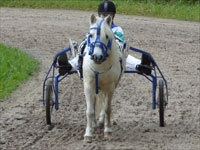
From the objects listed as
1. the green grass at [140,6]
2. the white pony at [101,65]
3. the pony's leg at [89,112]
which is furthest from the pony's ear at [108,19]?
the green grass at [140,6]

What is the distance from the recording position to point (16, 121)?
7676mm

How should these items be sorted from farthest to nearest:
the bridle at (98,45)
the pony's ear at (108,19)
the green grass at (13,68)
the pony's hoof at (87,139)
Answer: the green grass at (13,68) < the pony's hoof at (87,139) < the pony's ear at (108,19) < the bridle at (98,45)

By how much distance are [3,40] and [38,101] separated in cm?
672

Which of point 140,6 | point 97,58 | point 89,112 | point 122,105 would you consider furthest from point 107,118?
point 140,6

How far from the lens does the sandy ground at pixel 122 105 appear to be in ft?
22.0

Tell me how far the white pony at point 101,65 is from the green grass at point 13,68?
9.24 feet

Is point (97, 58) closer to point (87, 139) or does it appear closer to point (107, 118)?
point (87, 139)

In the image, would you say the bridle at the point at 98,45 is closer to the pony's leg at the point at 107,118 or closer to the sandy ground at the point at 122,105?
the pony's leg at the point at 107,118

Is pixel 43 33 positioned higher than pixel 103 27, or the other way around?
pixel 103 27

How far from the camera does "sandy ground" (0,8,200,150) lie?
22.0ft

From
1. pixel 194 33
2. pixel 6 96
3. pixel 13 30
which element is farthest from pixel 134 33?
pixel 6 96

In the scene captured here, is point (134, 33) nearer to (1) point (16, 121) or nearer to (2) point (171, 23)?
(2) point (171, 23)

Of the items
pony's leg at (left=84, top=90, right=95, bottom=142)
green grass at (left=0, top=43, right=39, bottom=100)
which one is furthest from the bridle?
green grass at (left=0, top=43, right=39, bottom=100)

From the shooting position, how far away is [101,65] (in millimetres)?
6465
